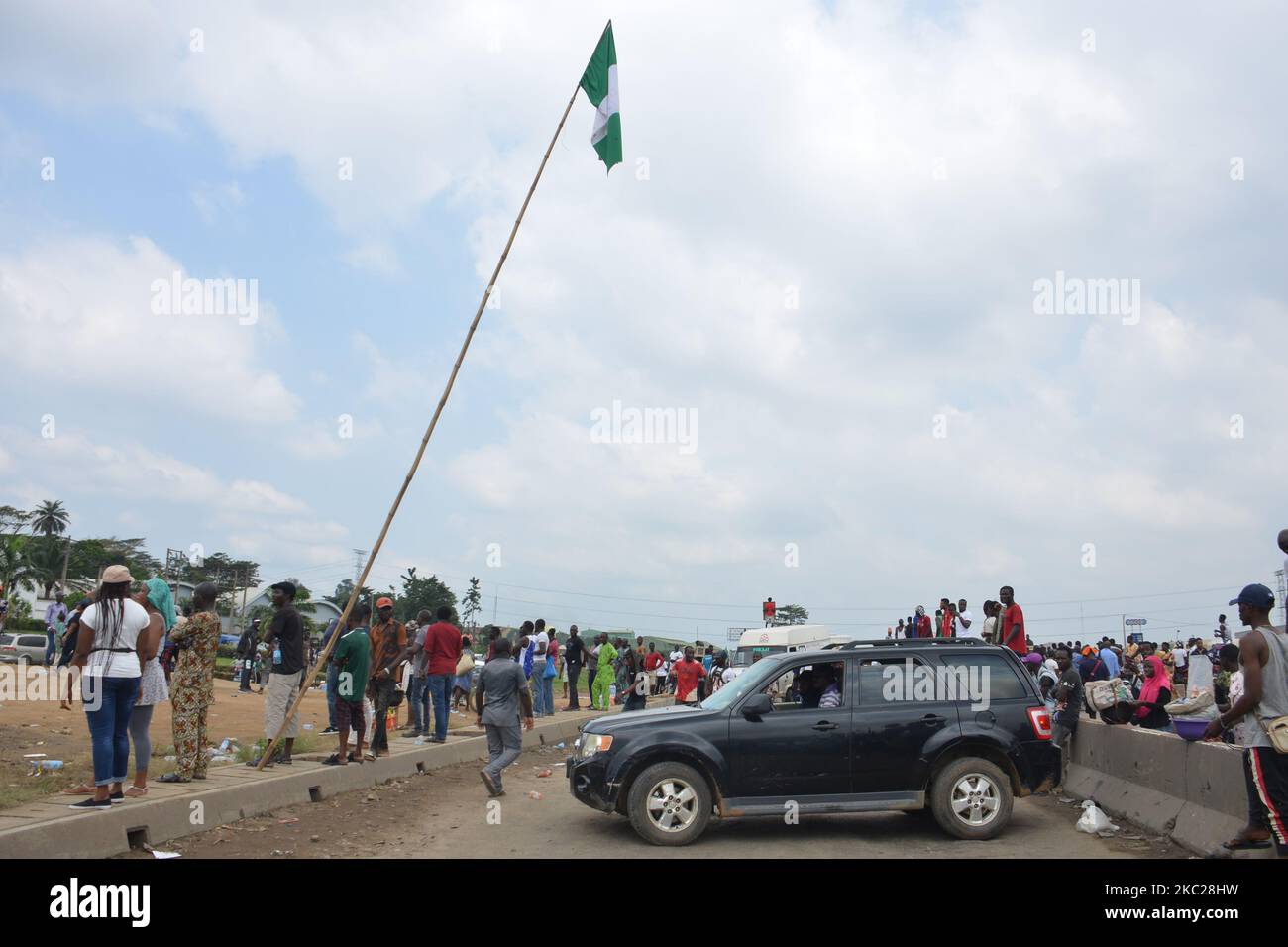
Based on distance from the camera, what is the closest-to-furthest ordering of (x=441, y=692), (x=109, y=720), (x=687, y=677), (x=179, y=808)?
(x=109, y=720) < (x=179, y=808) < (x=441, y=692) < (x=687, y=677)

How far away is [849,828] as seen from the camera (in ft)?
32.9

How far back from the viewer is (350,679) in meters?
11.6

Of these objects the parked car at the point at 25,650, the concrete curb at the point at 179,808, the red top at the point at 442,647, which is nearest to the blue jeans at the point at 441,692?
the red top at the point at 442,647

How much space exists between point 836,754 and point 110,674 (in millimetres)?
6047

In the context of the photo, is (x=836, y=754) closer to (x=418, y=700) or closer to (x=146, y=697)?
(x=146, y=697)

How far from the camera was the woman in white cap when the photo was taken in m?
8.08

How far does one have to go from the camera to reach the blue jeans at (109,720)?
317 inches

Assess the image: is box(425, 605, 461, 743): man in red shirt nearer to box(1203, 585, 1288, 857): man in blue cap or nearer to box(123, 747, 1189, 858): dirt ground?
box(123, 747, 1189, 858): dirt ground

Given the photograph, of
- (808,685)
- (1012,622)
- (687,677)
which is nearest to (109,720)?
(808,685)

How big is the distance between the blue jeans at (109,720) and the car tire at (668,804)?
414 cm

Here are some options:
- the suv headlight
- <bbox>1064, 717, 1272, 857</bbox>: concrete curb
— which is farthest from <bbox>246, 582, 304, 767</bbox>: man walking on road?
<bbox>1064, 717, 1272, 857</bbox>: concrete curb

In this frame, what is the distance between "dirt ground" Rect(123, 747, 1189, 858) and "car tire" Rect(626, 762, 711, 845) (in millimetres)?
159
